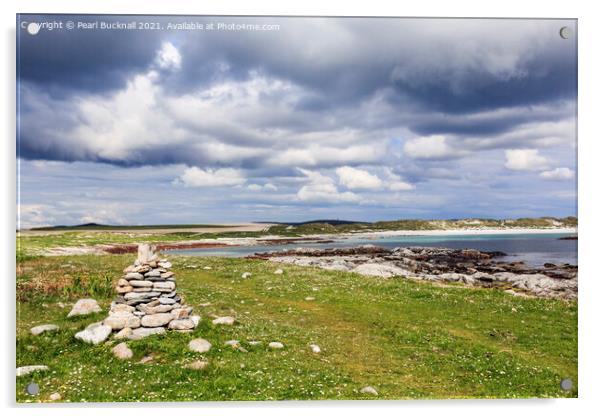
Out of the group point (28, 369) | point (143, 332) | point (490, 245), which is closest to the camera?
point (28, 369)

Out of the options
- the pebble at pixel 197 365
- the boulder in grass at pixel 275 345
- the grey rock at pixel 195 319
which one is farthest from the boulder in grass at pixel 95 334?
the boulder in grass at pixel 275 345

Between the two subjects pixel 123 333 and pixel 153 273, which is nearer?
pixel 123 333

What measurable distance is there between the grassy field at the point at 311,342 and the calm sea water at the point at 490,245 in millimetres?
967

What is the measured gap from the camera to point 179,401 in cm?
1284

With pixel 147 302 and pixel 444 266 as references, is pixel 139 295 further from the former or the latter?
pixel 444 266

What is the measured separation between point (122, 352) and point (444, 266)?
41.2 ft

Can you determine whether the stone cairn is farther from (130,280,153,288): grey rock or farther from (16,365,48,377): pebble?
(16,365,48,377): pebble

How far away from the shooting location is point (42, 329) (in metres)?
13.5

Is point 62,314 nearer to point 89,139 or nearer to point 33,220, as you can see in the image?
point 33,220

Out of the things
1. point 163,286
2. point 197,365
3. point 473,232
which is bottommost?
point 197,365

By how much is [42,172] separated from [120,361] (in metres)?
7.28

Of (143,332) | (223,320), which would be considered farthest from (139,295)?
(223,320)

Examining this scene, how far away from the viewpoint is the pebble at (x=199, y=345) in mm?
13156
